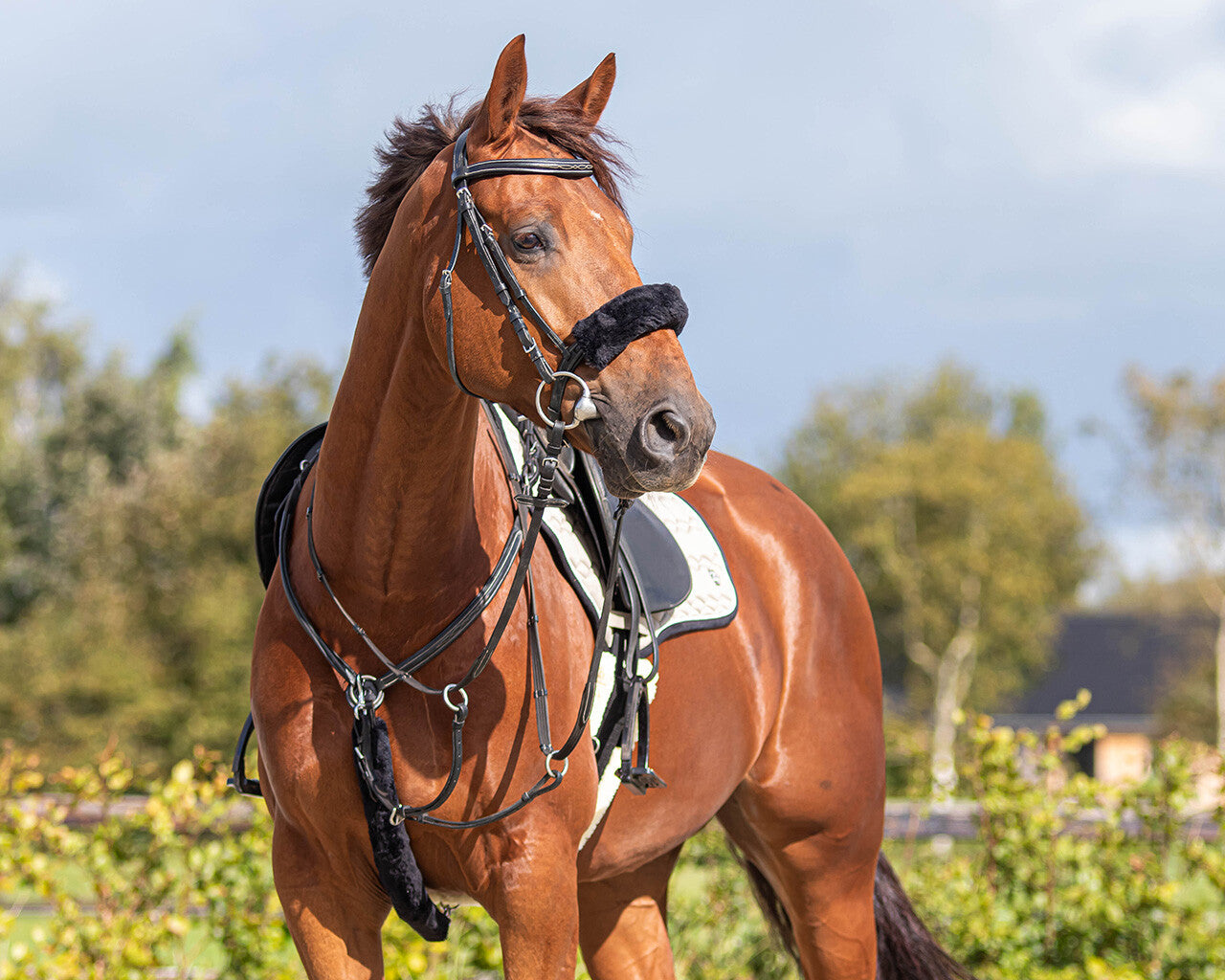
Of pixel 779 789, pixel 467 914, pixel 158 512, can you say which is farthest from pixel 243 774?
pixel 158 512

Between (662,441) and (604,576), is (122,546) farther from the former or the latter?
(662,441)

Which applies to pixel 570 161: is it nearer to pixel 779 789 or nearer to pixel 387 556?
pixel 387 556

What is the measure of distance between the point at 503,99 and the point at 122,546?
23.8m

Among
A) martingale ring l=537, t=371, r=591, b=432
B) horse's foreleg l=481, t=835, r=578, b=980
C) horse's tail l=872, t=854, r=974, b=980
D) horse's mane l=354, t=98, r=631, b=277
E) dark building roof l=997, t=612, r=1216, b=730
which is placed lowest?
dark building roof l=997, t=612, r=1216, b=730

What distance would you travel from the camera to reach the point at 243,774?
307 cm

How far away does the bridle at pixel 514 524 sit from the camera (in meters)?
2.05

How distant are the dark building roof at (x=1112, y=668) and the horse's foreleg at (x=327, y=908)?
128 ft

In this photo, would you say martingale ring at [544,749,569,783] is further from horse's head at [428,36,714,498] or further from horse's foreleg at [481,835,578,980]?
horse's head at [428,36,714,498]

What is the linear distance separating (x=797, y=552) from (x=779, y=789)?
0.77 metres

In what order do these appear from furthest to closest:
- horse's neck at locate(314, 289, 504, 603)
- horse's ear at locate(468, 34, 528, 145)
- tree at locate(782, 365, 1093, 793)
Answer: tree at locate(782, 365, 1093, 793) → horse's neck at locate(314, 289, 504, 603) → horse's ear at locate(468, 34, 528, 145)

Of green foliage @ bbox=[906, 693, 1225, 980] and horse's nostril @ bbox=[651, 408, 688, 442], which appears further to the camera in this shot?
green foliage @ bbox=[906, 693, 1225, 980]

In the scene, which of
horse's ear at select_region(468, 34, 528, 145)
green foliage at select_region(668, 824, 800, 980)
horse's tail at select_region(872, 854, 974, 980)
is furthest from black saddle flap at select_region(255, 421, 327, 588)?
green foliage at select_region(668, 824, 800, 980)

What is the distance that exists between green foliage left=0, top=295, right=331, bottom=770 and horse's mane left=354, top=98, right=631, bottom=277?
758 inches

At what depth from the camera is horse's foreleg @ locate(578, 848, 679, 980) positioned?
3.64 metres
